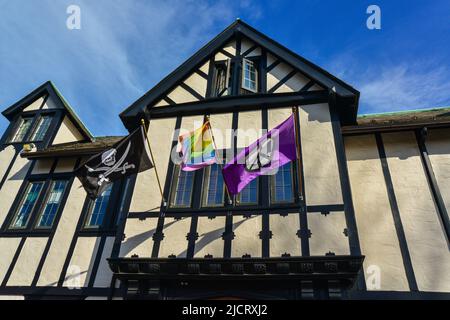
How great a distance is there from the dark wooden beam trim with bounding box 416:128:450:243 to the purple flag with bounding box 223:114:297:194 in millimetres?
3752

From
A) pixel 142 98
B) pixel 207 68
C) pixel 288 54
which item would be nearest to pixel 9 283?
pixel 142 98

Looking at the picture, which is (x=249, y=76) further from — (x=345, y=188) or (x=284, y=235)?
(x=284, y=235)

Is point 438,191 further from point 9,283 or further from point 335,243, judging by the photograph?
point 9,283

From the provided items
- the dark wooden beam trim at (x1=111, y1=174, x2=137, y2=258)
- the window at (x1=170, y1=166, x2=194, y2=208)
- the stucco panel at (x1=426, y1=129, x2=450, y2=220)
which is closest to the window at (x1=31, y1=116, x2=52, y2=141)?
the dark wooden beam trim at (x1=111, y1=174, x2=137, y2=258)

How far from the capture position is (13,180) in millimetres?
11062

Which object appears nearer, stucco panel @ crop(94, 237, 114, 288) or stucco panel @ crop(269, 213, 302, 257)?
stucco panel @ crop(269, 213, 302, 257)

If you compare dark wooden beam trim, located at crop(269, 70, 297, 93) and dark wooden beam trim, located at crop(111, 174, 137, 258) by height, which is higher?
dark wooden beam trim, located at crop(269, 70, 297, 93)

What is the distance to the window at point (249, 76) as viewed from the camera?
1004 centimetres

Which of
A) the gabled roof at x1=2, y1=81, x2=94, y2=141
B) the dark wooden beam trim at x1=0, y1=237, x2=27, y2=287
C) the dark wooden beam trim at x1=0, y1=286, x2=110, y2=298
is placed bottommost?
the dark wooden beam trim at x1=0, y1=286, x2=110, y2=298

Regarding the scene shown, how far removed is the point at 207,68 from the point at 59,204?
21.6 ft

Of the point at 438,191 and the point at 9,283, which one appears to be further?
the point at 9,283

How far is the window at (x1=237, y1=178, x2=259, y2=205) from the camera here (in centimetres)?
789

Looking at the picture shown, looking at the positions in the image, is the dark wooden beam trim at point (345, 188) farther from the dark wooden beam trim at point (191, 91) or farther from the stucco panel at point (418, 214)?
the dark wooden beam trim at point (191, 91)

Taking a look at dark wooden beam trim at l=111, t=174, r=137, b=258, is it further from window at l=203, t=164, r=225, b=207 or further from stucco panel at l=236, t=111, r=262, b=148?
stucco panel at l=236, t=111, r=262, b=148
